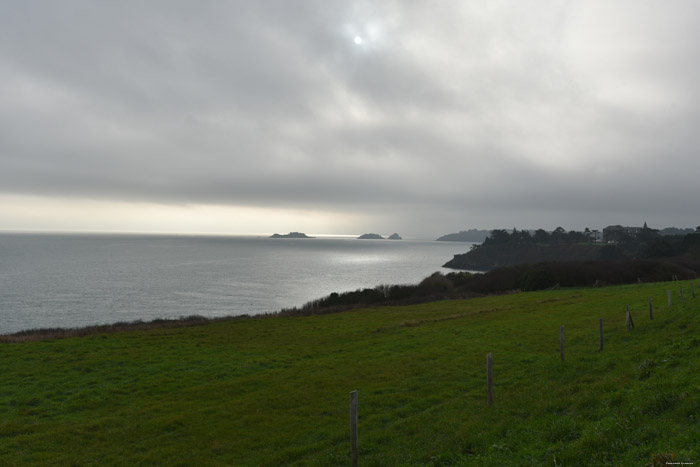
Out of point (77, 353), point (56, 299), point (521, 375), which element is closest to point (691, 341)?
point (521, 375)

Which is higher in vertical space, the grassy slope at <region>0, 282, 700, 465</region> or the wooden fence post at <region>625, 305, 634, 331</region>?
the wooden fence post at <region>625, 305, 634, 331</region>

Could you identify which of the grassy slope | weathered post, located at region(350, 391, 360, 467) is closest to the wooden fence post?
the grassy slope

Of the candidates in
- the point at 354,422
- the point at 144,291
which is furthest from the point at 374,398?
the point at 144,291

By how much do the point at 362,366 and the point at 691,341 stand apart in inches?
695

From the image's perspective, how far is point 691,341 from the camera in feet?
50.8

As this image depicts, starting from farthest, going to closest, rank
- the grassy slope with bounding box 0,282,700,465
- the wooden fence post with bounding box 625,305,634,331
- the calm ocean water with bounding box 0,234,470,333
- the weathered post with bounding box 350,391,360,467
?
the calm ocean water with bounding box 0,234,470,333
the wooden fence post with bounding box 625,305,634,331
the grassy slope with bounding box 0,282,700,465
the weathered post with bounding box 350,391,360,467

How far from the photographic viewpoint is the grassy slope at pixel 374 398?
1087cm

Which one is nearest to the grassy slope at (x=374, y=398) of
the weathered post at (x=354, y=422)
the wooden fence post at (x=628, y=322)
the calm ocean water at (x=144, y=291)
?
the wooden fence post at (x=628, y=322)

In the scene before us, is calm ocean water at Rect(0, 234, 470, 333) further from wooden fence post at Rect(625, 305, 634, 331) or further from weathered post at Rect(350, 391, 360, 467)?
weathered post at Rect(350, 391, 360, 467)

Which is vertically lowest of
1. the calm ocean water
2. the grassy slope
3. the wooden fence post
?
the calm ocean water

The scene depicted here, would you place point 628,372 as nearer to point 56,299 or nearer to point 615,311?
point 615,311

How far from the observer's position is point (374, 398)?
1945cm

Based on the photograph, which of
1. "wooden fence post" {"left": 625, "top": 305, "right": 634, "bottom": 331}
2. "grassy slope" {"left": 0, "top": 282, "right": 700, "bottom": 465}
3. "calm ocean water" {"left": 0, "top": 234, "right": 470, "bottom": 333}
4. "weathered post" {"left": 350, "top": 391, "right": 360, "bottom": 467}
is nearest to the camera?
"weathered post" {"left": 350, "top": 391, "right": 360, "bottom": 467}

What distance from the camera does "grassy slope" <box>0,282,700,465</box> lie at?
10867 mm
